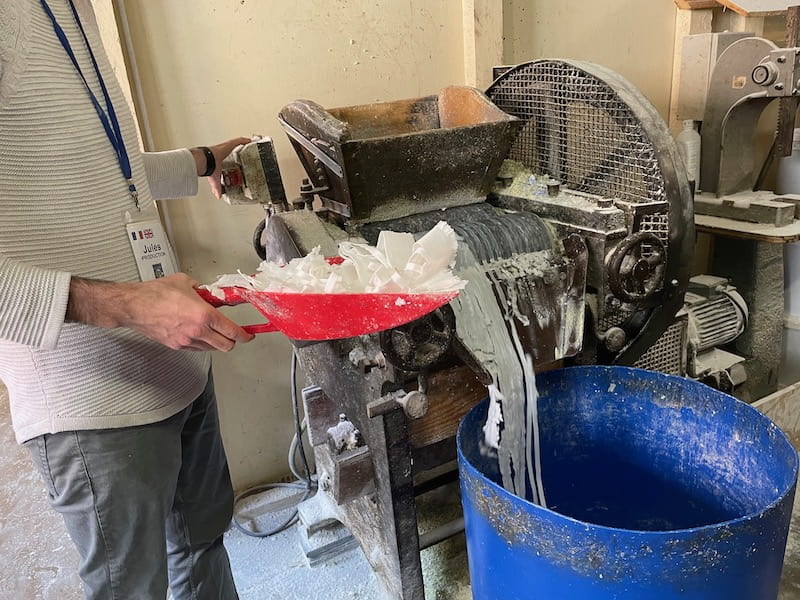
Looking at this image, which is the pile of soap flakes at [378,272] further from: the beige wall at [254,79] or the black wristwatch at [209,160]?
the beige wall at [254,79]

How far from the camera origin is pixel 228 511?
1.41 meters

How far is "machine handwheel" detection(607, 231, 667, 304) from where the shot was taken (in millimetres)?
1189

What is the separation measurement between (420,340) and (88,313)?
0.51 m

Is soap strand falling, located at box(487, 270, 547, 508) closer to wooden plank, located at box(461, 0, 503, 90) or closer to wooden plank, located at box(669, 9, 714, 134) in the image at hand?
wooden plank, located at box(461, 0, 503, 90)

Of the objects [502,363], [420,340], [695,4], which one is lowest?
[502,363]

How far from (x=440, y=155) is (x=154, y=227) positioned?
60cm

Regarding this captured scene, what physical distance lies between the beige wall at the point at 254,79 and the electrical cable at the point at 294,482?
0.04 metres

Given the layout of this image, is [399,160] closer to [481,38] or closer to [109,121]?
[109,121]

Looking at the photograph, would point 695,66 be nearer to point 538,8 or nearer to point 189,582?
point 538,8

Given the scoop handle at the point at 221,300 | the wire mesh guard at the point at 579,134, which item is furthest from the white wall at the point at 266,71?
the scoop handle at the point at 221,300

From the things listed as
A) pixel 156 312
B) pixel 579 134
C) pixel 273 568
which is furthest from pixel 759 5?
pixel 273 568

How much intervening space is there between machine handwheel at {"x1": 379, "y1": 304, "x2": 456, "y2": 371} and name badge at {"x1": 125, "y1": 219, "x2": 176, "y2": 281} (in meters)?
0.43

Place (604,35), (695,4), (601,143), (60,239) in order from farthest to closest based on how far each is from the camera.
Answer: (695,4)
(604,35)
(601,143)
(60,239)

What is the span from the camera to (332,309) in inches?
34.2
